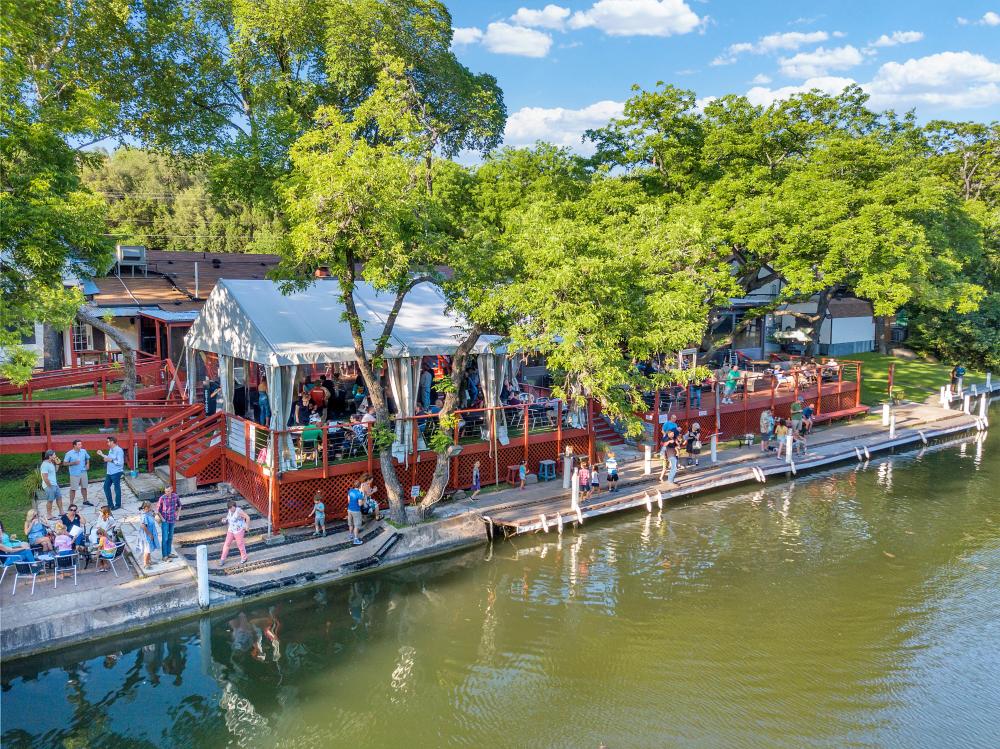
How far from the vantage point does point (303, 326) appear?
56.6 feet

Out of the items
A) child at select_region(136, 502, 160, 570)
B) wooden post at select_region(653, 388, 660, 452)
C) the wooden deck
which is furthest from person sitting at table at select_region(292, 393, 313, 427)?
wooden post at select_region(653, 388, 660, 452)

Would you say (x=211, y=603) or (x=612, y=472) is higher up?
(x=612, y=472)

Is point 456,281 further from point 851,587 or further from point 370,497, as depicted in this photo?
point 851,587

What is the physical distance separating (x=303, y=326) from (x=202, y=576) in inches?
266

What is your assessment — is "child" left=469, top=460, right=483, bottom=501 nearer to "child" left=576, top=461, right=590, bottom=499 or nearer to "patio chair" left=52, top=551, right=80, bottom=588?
"child" left=576, top=461, right=590, bottom=499

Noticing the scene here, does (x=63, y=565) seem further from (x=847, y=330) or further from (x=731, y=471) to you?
(x=847, y=330)

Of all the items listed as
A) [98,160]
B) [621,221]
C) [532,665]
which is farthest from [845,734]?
[98,160]

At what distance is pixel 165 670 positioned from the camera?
11117 mm

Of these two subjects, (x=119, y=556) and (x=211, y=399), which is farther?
(x=211, y=399)

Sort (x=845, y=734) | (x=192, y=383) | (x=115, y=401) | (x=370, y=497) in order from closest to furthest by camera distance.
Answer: (x=845, y=734), (x=370, y=497), (x=115, y=401), (x=192, y=383)

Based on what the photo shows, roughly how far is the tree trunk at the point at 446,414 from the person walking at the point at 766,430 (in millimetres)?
→ 12521

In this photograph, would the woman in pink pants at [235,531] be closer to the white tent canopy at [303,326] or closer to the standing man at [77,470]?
the white tent canopy at [303,326]

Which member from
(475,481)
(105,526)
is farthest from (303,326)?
(105,526)

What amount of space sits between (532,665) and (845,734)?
4.62 m
